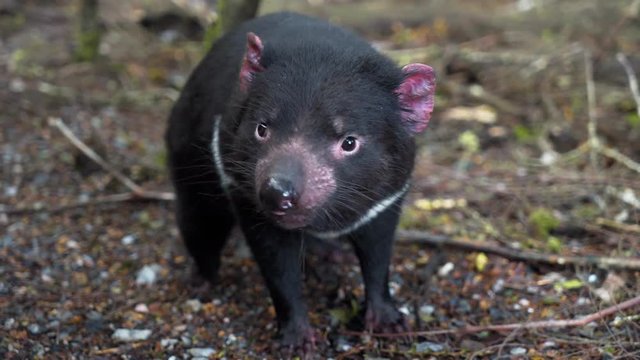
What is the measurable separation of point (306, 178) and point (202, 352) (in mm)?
1052

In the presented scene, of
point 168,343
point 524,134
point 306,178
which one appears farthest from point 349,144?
point 524,134

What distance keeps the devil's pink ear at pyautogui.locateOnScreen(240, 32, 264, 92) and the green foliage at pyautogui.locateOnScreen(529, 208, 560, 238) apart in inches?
82.7

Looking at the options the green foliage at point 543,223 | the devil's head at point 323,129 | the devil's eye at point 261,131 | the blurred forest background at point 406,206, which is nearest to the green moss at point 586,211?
the blurred forest background at point 406,206

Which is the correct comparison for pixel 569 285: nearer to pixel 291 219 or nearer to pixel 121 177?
pixel 291 219

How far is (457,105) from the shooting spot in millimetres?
6441

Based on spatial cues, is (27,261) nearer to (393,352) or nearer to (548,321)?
(393,352)

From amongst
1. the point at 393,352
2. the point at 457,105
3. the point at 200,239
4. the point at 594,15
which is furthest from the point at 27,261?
the point at 594,15

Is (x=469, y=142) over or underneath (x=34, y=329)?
underneath

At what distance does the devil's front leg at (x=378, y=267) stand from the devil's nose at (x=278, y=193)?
74cm

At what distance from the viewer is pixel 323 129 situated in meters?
2.75

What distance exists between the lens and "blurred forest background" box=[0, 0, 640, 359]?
3.39 m

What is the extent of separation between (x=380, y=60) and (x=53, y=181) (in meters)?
2.73

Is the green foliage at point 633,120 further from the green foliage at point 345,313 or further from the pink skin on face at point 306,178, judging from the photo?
the pink skin on face at point 306,178

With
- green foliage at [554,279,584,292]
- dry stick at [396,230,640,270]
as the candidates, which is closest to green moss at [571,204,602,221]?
dry stick at [396,230,640,270]
